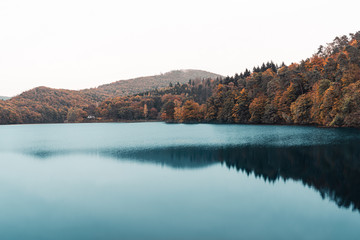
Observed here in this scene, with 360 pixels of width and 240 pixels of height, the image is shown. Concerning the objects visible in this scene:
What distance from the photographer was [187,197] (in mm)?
17406

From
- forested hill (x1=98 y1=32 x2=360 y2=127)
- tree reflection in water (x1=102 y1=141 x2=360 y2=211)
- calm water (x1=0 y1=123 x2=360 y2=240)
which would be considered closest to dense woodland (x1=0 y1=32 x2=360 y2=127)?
forested hill (x1=98 y1=32 x2=360 y2=127)

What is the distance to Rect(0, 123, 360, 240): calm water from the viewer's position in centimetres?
1239

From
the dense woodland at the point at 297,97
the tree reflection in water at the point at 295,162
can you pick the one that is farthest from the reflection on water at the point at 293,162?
the dense woodland at the point at 297,97

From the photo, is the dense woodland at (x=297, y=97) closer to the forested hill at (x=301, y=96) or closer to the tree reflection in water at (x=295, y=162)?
the forested hill at (x=301, y=96)

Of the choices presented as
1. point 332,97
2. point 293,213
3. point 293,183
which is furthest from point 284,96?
point 293,213

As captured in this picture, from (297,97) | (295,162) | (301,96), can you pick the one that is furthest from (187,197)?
(297,97)

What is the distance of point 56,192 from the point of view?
19.6 metres

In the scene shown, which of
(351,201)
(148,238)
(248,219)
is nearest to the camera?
(148,238)

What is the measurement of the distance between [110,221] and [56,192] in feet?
26.7

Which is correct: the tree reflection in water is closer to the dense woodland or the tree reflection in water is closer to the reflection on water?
the reflection on water

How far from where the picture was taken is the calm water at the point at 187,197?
12.4 m

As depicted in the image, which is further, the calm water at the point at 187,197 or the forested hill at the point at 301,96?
the forested hill at the point at 301,96

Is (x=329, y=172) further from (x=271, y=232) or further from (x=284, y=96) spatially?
(x=284, y=96)

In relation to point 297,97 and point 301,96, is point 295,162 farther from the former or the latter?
point 297,97
